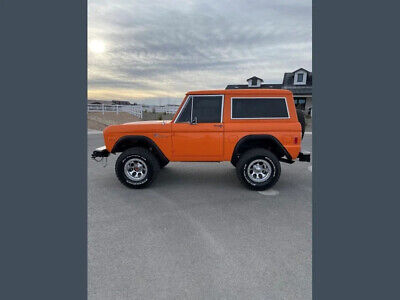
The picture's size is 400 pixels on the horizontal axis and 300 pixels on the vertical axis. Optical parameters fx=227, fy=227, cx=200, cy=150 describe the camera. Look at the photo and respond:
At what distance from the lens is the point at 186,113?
4.43m

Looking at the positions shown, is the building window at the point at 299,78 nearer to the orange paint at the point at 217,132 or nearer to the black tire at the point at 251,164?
the orange paint at the point at 217,132

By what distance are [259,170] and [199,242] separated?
2.19 m

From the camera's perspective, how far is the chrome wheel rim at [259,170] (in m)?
4.27

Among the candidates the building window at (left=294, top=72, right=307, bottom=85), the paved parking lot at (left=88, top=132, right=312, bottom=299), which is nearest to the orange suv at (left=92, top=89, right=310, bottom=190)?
the paved parking lot at (left=88, top=132, right=312, bottom=299)

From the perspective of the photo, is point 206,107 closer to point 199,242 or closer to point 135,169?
point 135,169

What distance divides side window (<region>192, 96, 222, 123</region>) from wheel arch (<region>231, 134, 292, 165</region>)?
0.76 meters

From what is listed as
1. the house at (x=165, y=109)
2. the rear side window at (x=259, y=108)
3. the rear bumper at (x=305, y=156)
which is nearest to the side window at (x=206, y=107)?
the rear side window at (x=259, y=108)

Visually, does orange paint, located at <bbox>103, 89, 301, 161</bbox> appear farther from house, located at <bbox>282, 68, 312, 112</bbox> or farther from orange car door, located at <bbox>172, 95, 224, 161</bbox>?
house, located at <bbox>282, 68, 312, 112</bbox>

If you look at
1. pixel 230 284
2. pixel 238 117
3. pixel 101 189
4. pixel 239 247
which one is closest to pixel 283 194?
pixel 238 117

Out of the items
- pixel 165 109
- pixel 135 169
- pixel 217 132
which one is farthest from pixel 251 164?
pixel 165 109

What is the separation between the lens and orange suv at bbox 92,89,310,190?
425 centimetres

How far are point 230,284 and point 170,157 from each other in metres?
2.82

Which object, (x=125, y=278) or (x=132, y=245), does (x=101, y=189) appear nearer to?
(x=132, y=245)

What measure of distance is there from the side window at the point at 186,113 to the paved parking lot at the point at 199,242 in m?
1.32
